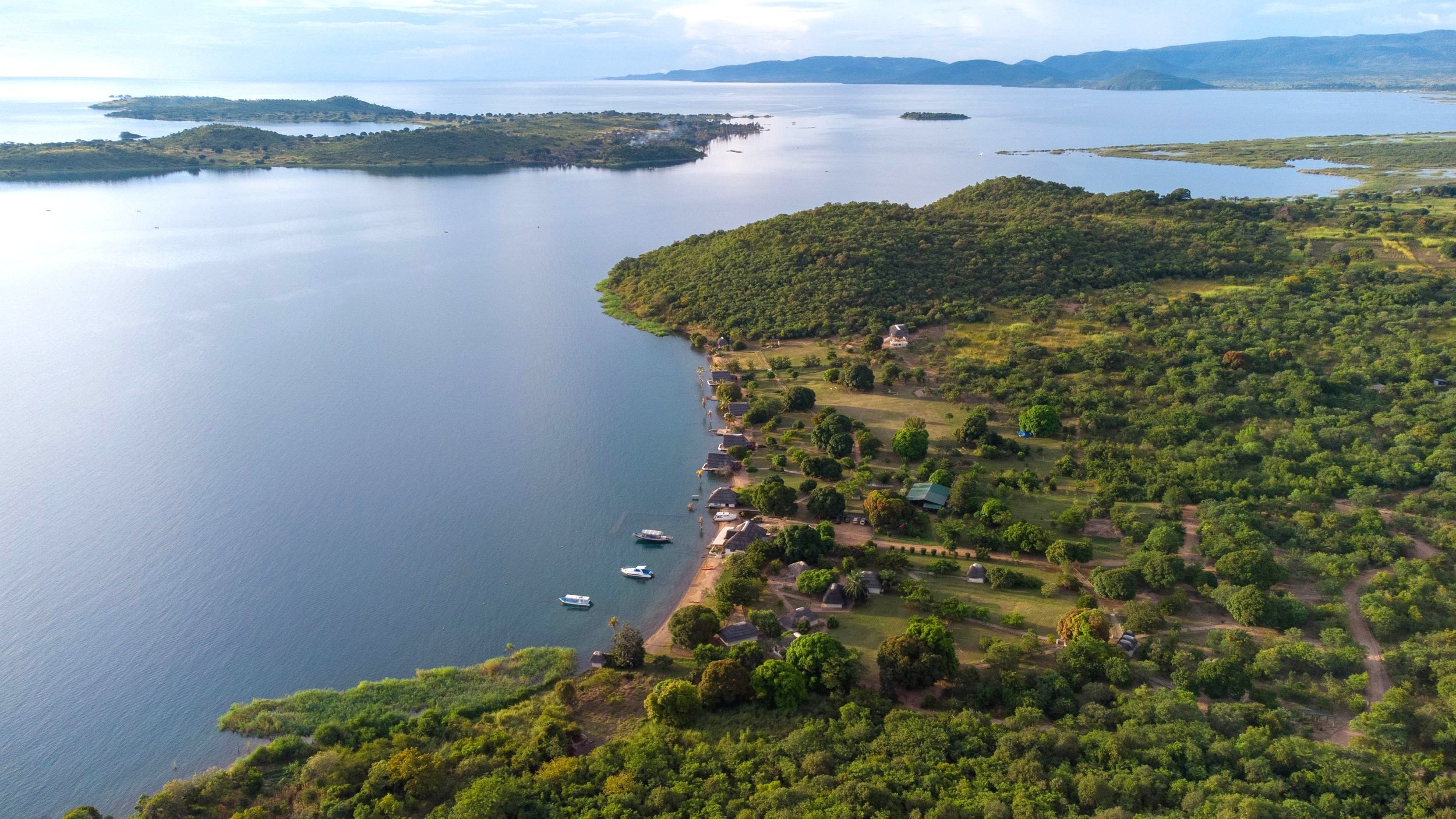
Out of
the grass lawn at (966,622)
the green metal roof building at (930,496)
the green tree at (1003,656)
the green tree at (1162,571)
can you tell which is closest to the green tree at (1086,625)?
the grass lawn at (966,622)

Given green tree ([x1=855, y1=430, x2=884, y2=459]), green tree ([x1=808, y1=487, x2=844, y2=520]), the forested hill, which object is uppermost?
the forested hill

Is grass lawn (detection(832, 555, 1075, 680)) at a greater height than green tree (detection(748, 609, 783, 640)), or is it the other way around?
green tree (detection(748, 609, 783, 640))

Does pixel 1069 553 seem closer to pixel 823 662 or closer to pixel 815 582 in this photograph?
pixel 815 582

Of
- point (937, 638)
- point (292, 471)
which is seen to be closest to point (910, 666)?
point (937, 638)

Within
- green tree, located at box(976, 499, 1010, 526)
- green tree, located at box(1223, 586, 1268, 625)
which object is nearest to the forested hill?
green tree, located at box(976, 499, 1010, 526)

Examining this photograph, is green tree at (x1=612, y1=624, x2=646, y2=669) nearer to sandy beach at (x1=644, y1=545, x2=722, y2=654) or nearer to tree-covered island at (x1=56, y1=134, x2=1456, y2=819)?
tree-covered island at (x1=56, y1=134, x2=1456, y2=819)

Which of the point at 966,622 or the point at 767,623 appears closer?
the point at 767,623

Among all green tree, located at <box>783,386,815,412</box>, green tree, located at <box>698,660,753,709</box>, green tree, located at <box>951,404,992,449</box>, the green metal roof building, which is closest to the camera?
green tree, located at <box>698,660,753,709</box>

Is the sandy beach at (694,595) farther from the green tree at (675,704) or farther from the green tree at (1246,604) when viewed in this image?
the green tree at (1246,604)
